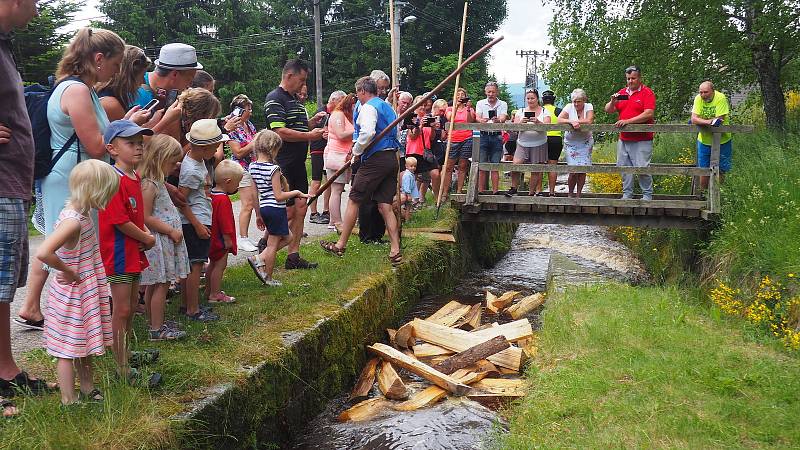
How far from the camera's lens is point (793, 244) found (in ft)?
21.5

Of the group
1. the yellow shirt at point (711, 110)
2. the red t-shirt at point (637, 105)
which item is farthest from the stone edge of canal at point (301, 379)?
the yellow shirt at point (711, 110)

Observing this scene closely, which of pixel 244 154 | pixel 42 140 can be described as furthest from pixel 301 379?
pixel 244 154

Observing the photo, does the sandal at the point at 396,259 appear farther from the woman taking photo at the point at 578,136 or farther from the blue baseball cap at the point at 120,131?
the blue baseball cap at the point at 120,131

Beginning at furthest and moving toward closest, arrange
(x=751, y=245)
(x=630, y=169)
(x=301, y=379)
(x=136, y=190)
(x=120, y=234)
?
(x=630, y=169)
(x=751, y=245)
(x=301, y=379)
(x=136, y=190)
(x=120, y=234)

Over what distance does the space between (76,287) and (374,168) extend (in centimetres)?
455

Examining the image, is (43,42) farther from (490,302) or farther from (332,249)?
(490,302)

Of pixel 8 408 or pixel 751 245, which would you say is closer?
pixel 8 408

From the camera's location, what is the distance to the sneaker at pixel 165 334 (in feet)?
14.8

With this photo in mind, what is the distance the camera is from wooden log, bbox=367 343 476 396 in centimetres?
558

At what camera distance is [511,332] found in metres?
6.75

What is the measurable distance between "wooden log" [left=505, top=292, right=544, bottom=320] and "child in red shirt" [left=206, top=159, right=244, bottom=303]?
346 cm

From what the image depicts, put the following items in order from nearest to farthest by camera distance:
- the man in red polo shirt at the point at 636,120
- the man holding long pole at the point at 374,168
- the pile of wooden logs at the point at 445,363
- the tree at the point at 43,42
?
the pile of wooden logs at the point at 445,363, the man holding long pole at the point at 374,168, the man in red polo shirt at the point at 636,120, the tree at the point at 43,42

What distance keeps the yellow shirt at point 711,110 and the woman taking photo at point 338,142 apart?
15.5 ft

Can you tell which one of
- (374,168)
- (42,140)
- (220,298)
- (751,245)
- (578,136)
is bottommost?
(220,298)
